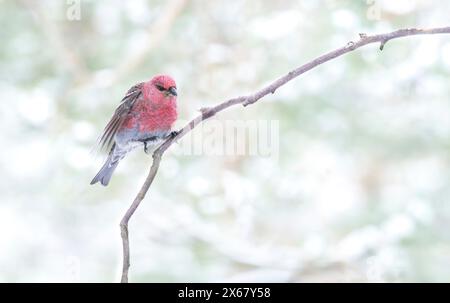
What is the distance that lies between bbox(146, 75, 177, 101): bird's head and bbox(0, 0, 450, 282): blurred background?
2.85m

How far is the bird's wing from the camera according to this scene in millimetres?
3512

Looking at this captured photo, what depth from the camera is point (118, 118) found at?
3529 mm

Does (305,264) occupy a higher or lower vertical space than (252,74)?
lower

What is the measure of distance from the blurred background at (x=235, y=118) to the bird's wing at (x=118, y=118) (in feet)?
9.07

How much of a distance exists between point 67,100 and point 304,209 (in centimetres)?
257

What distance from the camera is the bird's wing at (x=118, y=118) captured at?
11.5 feet

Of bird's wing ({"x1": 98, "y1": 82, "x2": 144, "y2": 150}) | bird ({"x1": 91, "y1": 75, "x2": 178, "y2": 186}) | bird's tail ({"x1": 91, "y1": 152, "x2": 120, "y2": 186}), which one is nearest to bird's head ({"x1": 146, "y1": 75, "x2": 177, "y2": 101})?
bird ({"x1": 91, "y1": 75, "x2": 178, "y2": 186})

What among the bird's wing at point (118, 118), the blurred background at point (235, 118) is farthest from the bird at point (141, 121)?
the blurred background at point (235, 118)

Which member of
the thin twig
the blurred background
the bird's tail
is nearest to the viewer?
the thin twig

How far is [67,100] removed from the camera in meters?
6.70

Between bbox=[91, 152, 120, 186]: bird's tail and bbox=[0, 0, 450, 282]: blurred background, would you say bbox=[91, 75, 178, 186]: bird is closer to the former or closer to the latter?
bbox=[91, 152, 120, 186]: bird's tail
